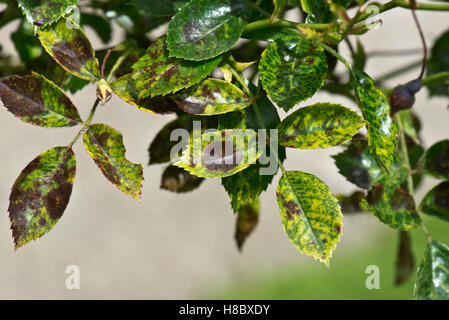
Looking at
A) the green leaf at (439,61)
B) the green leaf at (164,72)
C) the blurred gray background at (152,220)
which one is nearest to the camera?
the green leaf at (164,72)

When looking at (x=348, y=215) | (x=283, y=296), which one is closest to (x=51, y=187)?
(x=348, y=215)

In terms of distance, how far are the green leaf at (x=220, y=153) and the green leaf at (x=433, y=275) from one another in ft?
0.67

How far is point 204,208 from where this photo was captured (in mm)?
2643

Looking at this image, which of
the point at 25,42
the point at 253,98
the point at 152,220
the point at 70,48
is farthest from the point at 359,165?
the point at 152,220

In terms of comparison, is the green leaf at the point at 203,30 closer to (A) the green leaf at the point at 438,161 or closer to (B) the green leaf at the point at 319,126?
(B) the green leaf at the point at 319,126

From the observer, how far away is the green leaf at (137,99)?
0.39 m

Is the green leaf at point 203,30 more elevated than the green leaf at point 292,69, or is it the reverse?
the green leaf at point 203,30

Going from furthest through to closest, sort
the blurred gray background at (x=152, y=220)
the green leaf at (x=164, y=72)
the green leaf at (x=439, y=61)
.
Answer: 1. the blurred gray background at (x=152, y=220)
2. the green leaf at (x=439, y=61)
3. the green leaf at (x=164, y=72)

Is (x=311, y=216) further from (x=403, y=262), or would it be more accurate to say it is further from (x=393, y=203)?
(x=403, y=262)

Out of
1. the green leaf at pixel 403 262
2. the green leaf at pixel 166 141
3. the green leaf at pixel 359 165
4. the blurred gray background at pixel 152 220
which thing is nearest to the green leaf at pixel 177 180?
the green leaf at pixel 166 141

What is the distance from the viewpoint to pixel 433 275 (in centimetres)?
48

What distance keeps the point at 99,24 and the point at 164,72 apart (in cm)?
29

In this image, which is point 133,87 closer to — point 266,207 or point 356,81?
point 356,81

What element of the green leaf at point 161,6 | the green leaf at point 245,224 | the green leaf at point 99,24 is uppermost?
the green leaf at point 99,24
